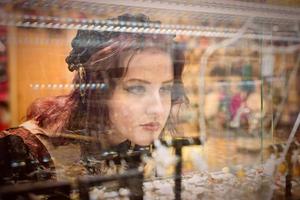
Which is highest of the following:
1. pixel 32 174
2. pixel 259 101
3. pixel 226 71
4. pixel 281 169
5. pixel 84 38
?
pixel 84 38

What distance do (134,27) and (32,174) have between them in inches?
32.7

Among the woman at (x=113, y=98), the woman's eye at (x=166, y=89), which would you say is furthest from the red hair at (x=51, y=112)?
the woman's eye at (x=166, y=89)

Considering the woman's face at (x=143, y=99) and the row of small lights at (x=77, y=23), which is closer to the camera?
the row of small lights at (x=77, y=23)

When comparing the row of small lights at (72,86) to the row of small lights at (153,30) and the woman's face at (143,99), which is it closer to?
the woman's face at (143,99)

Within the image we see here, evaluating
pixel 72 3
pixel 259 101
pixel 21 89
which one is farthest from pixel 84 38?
pixel 259 101

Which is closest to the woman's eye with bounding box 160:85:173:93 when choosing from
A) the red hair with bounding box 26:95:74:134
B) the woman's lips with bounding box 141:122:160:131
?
the woman's lips with bounding box 141:122:160:131

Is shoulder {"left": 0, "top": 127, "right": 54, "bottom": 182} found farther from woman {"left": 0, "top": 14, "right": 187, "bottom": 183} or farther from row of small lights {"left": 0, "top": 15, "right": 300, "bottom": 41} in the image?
row of small lights {"left": 0, "top": 15, "right": 300, "bottom": 41}

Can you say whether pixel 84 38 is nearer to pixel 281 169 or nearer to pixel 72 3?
pixel 72 3

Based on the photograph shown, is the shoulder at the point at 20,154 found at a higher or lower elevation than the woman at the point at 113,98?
lower

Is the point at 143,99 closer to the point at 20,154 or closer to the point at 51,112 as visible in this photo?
the point at 51,112

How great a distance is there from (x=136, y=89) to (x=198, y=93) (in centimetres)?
34

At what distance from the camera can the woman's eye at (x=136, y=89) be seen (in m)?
1.80

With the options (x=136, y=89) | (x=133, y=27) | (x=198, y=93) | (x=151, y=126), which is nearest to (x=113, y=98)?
(x=136, y=89)

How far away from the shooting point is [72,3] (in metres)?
1.66
